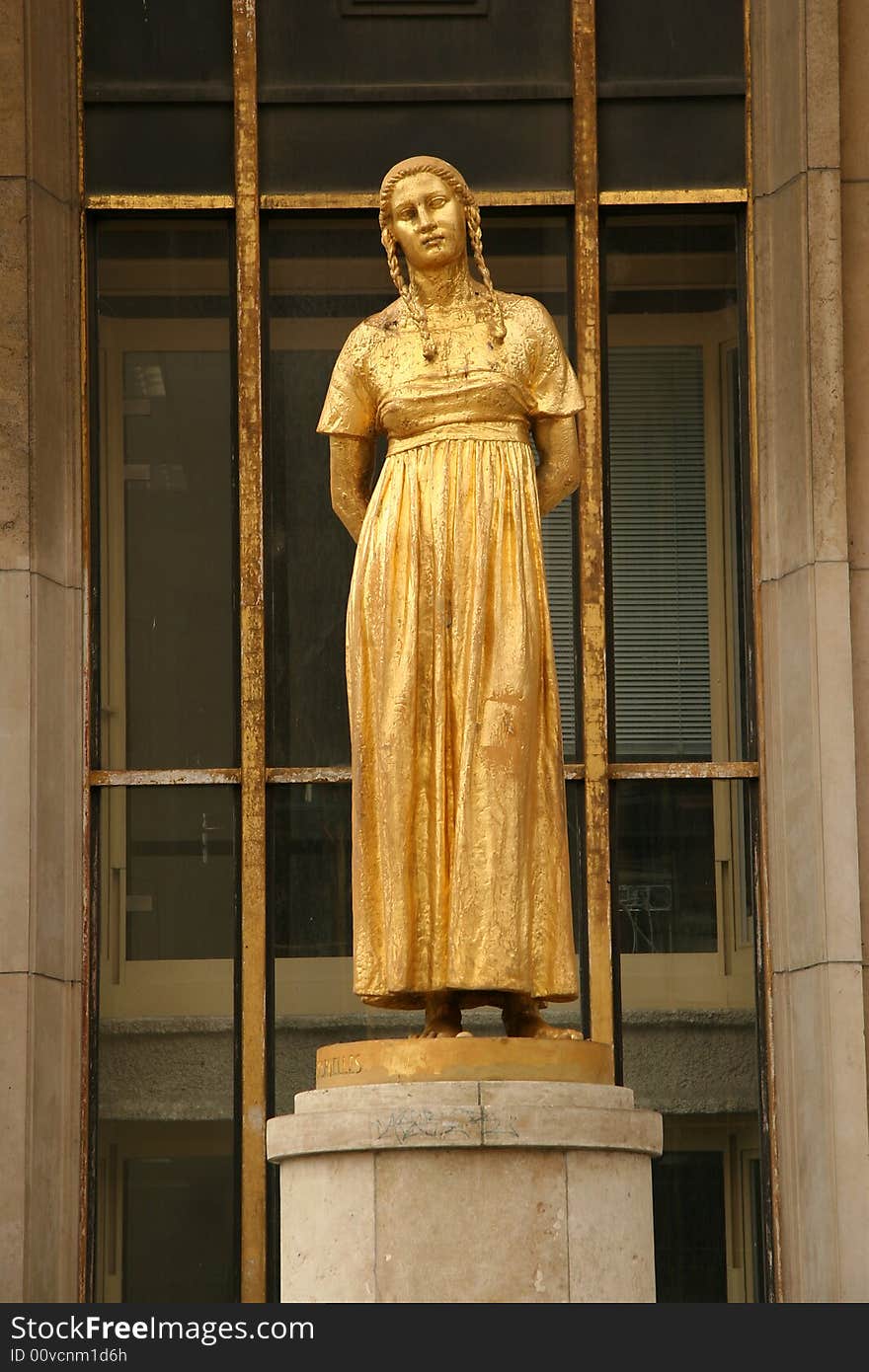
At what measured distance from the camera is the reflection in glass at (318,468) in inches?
509

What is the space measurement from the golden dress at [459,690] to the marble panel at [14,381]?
3.73 metres

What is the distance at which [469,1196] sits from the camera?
26.1ft

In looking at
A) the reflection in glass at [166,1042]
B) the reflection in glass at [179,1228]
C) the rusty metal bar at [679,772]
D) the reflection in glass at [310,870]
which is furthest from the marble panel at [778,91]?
the reflection in glass at [179,1228]

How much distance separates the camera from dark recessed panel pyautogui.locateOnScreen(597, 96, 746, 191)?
1320 cm

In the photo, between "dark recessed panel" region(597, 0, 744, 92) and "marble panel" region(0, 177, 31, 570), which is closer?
"marble panel" region(0, 177, 31, 570)

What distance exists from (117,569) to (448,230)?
4571 mm

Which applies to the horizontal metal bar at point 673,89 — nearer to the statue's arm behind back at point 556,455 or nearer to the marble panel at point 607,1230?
the statue's arm behind back at point 556,455

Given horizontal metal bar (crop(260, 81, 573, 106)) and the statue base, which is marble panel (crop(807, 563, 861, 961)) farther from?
the statue base

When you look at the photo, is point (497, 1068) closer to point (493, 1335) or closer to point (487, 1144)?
point (487, 1144)

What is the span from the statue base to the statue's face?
2862 millimetres

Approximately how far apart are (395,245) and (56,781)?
4.24 m

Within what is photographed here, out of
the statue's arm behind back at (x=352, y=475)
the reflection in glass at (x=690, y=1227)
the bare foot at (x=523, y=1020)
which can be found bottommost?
the reflection in glass at (x=690, y=1227)

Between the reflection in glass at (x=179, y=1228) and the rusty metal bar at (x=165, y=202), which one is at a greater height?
the rusty metal bar at (x=165, y=202)

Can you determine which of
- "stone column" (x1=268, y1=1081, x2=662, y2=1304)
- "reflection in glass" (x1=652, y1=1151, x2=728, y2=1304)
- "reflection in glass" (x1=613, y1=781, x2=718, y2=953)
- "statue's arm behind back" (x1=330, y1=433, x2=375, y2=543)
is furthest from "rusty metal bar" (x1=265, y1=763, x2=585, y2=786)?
"stone column" (x1=268, y1=1081, x2=662, y2=1304)
